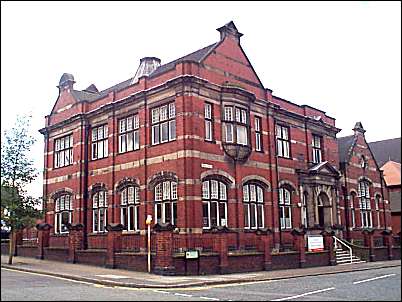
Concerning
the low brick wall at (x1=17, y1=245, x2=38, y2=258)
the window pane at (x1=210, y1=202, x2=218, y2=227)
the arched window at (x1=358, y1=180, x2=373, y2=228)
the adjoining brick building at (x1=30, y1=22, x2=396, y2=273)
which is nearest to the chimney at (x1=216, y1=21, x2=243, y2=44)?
the adjoining brick building at (x1=30, y1=22, x2=396, y2=273)

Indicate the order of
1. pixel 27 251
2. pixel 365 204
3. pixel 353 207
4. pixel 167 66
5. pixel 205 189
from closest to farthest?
pixel 205 189, pixel 27 251, pixel 167 66, pixel 353 207, pixel 365 204

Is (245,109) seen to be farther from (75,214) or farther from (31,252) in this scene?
(31,252)

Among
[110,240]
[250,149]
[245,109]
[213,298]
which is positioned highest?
[245,109]

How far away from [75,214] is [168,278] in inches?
516

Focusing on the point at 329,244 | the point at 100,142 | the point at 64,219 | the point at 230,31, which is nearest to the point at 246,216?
the point at 329,244

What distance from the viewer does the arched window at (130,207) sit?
86.6 feet

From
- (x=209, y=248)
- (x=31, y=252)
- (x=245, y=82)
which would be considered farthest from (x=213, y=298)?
(x=31, y=252)

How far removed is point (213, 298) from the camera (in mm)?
13680

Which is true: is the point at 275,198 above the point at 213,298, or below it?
above

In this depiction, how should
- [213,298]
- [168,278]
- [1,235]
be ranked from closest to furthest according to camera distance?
[213,298] → [168,278] → [1,235]

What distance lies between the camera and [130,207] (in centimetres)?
2678

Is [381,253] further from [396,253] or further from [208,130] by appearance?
[208,130]

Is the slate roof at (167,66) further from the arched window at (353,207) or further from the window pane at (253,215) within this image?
the arched window at (353,207)

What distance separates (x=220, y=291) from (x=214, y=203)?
920cm
